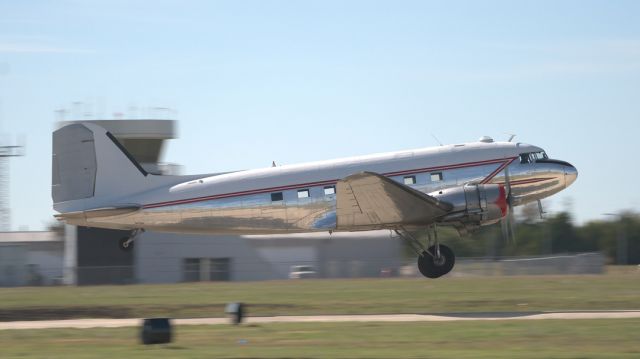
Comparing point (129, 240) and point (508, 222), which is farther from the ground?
point (508, 222)

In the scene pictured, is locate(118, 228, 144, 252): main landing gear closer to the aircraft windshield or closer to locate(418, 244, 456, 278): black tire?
locate(418, 244, 456, 278): black tire

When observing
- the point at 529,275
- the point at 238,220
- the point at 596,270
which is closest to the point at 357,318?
the point at 238,220

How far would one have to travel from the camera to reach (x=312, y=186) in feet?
68.1

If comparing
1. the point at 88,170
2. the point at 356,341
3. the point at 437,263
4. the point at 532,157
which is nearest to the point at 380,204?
the point at 437,263

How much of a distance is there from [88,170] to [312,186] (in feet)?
18.3

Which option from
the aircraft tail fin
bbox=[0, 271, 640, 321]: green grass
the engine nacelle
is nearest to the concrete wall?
bbox=[0, 271, 640, 321]: green grass

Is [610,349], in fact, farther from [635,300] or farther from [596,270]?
[596,270]

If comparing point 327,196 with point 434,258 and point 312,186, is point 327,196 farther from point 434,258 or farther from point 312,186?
point 434,258

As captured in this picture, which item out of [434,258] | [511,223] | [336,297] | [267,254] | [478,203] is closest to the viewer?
[478,203]

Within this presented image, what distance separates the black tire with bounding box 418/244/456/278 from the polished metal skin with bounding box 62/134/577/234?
78 cm

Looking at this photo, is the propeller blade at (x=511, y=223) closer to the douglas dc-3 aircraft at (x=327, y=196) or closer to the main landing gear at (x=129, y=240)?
the douglas dc-3 aircraft at (x=327, y=196)

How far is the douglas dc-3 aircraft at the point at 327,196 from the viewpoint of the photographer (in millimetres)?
20594

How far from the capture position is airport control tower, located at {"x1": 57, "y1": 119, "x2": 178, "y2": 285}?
34.4 meters

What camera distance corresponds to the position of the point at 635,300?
2292 centimetres
